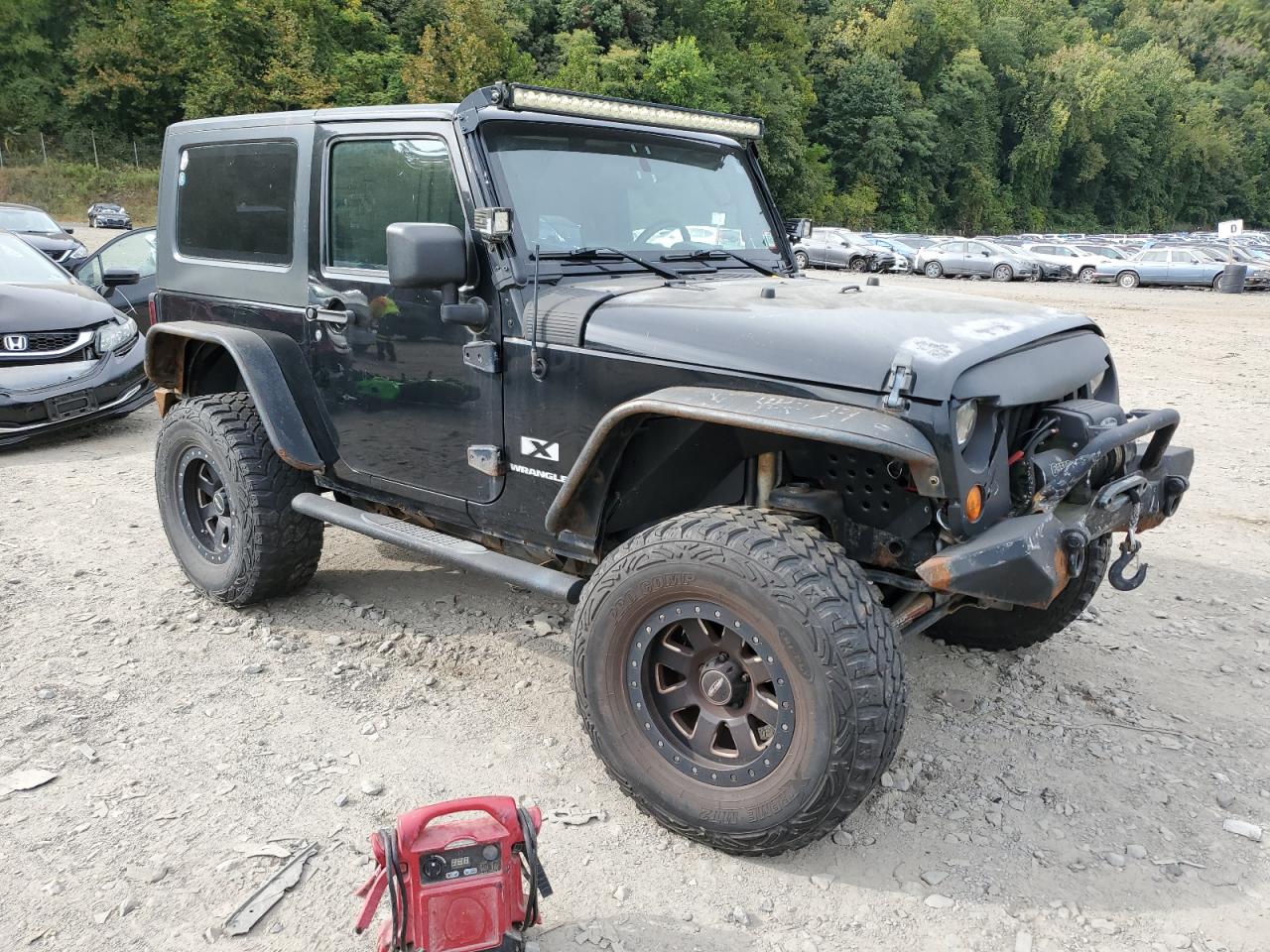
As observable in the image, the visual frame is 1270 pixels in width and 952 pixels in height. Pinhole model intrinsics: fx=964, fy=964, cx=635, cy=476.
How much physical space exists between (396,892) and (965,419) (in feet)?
6.14

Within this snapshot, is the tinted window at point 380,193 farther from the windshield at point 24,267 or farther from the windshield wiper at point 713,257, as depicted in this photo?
the windshield at point 24,267

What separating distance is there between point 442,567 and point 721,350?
2569mm

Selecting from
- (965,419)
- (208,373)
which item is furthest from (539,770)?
(208,373)

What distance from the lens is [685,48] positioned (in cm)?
4075

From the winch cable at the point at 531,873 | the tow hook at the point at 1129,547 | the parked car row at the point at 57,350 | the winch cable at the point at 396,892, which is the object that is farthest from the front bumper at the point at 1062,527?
the parked car row at the point at 57,350

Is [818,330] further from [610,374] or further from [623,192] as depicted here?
[623,192]

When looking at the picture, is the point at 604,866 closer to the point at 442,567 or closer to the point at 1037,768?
the point at 1037,768

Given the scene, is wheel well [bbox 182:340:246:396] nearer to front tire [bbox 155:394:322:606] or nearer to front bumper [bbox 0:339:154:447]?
front tire [bbox 155:394:322:606]

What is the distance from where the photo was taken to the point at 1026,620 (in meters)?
3.90

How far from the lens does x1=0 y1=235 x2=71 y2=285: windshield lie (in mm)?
7758

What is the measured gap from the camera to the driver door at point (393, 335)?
3428mm

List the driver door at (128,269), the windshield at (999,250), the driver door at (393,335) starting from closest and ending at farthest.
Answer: the driver door at (393,335)
the driver door at (128,269)
the windshield at (999,250)

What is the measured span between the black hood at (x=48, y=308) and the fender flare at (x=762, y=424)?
231 inches

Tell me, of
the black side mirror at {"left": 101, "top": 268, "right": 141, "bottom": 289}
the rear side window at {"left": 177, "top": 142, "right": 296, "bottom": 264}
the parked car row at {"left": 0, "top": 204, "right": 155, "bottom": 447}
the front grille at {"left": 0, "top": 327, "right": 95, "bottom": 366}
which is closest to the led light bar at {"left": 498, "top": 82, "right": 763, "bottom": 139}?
the rear side window at {"left": 177, "top": 142, "right": 296, "bottom": 264}
